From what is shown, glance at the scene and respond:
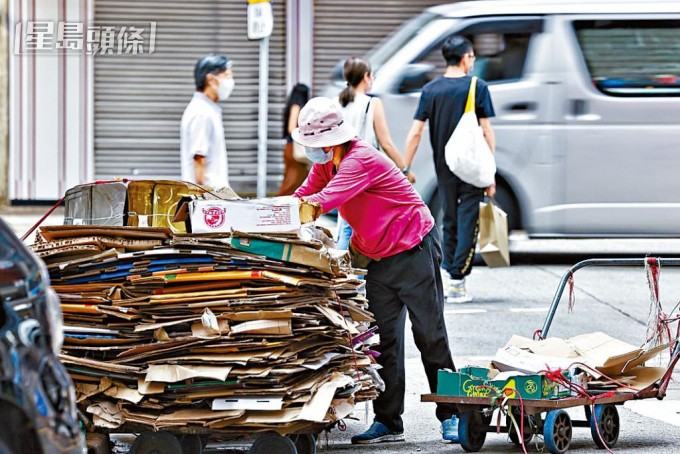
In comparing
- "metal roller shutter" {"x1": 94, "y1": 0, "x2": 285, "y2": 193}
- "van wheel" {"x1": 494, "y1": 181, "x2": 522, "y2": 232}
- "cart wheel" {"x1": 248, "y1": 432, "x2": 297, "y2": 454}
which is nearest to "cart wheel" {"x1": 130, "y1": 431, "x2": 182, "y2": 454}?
"cart wheel" {"x1": 248, "y1": 432, "x2": 297, "y2": 454}

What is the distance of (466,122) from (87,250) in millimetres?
4657

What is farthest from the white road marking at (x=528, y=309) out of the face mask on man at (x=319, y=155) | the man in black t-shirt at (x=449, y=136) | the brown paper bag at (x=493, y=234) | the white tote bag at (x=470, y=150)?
the face mask on man at (x=319, y=155)

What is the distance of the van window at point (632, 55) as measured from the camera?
1202 centimetres

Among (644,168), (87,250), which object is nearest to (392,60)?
(644,168)

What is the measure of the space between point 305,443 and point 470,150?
A: 439 cm

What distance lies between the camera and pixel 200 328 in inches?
Answer: 208

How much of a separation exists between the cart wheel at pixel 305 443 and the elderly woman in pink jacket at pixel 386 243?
2.22 feet

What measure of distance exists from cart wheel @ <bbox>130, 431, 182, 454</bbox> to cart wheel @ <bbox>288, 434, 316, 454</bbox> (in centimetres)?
50

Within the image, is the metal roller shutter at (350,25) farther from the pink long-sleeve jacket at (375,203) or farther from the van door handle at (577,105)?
the pink long-sleeve jacket at (375,203)

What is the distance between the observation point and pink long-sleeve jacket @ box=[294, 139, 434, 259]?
580cm

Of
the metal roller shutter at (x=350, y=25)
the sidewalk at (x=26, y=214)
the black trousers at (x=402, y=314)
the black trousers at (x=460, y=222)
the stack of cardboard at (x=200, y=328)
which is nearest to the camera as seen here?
the stack of cardboard at (x=200, y=328)

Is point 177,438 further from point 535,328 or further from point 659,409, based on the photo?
point 535,328

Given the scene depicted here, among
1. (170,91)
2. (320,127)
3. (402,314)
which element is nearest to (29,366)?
(320,127)

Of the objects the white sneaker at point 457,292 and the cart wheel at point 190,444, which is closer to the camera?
the cart wheel at point 190,444
